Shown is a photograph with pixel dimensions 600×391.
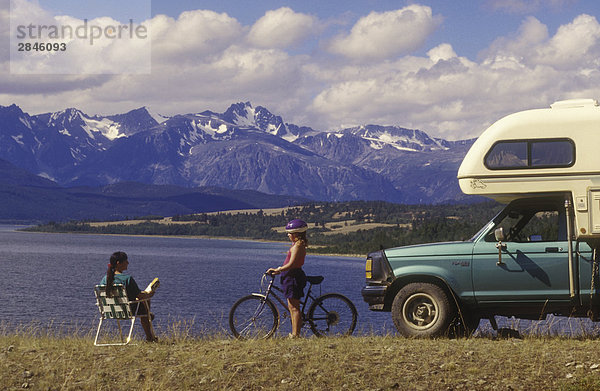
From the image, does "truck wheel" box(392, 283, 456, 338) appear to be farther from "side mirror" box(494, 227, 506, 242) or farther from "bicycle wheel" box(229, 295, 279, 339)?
"bicycle wheel" box(229, 295, 279, 339)

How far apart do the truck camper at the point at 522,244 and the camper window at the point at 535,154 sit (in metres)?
0.02

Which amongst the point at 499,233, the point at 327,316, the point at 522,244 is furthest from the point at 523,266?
the point at 327,316

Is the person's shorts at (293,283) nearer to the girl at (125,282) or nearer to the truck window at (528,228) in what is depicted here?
the girl at (125,282)

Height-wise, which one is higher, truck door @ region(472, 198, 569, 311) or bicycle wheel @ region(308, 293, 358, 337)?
truck door @ region(472, 198, 569, 311)

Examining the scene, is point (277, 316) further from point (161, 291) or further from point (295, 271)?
point (161, 291)

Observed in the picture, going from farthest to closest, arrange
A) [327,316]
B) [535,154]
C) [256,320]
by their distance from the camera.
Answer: [327,316] → [256,320] → [535,154]

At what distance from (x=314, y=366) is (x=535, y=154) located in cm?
545

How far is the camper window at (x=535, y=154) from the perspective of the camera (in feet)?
43.6

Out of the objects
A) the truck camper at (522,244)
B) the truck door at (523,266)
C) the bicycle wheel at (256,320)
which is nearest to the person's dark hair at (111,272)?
the bicycle wheel at (256,320)

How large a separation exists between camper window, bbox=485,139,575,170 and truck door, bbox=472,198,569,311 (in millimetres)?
777

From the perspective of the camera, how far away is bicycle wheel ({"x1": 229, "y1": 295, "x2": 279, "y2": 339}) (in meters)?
14.6

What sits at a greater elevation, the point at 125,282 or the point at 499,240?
the point at 499,240

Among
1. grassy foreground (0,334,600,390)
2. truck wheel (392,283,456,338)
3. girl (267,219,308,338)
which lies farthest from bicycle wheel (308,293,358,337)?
grassy foreground (0,334,600,390)

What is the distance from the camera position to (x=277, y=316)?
14609mm
